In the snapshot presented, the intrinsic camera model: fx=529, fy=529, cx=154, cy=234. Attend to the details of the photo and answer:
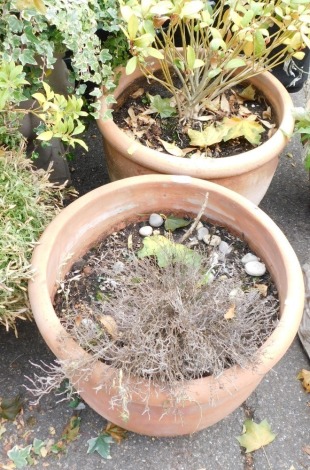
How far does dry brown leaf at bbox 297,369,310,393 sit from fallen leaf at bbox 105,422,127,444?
609 millimetres

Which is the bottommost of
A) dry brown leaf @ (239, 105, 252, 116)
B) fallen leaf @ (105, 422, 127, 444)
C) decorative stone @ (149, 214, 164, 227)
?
fallen leaf @ (105, 422, 127, 444)

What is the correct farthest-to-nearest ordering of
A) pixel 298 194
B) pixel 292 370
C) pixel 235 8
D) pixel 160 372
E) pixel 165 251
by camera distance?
pixel 298 194, pixel 292 370, pixel 235 8, pixel 165 251, pixel 160 372

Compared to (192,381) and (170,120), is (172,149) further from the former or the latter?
(192,381)

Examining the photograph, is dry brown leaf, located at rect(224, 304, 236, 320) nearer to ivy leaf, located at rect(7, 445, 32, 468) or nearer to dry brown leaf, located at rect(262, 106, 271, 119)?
ivy leaf, located at rect(7, 445, 32, 468)

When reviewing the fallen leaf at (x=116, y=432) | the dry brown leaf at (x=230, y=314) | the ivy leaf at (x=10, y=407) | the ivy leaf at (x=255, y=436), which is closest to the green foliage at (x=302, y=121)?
the dry brown leaf at (x=230, y=314)

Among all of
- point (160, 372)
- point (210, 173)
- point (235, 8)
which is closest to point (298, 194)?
point (210, 173)

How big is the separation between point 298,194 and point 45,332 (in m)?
1.44

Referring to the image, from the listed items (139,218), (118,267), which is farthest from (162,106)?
(118,267)

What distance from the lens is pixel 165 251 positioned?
141 centimetres

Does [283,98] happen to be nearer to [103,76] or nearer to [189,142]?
[189,142]

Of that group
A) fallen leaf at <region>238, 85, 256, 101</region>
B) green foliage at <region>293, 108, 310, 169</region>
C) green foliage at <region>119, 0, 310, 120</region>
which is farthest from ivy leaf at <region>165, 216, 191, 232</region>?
fallen leaf at <region>238, 85, 256, 101</region>

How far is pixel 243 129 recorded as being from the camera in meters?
1.85

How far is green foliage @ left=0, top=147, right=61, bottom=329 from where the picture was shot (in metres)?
1.42

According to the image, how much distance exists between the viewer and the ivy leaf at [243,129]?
6.03 ft
